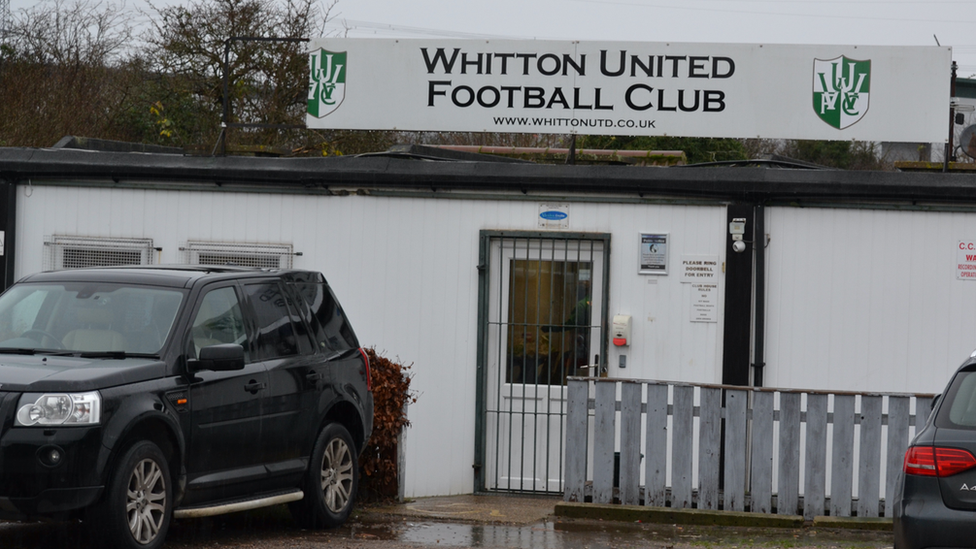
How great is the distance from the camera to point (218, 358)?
6.76m

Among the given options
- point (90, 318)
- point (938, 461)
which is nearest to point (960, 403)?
point (938, 461)

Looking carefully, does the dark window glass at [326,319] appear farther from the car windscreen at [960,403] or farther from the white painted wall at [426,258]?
the car windscreen at [960,403]

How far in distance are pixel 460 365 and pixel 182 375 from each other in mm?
4070

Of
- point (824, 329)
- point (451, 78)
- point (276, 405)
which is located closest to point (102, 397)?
point (276, 405)

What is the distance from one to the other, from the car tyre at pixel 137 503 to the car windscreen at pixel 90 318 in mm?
744

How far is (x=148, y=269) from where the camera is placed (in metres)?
7.70

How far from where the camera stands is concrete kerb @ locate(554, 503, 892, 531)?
845 cm

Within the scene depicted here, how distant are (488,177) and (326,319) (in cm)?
256

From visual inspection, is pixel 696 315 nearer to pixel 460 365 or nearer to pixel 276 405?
pixel 460 365

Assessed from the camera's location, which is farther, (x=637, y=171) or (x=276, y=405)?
(x=637, y=171)

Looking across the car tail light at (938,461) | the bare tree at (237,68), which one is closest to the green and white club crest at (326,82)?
the car tail light at (938,461)

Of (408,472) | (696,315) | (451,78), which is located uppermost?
(451,78)

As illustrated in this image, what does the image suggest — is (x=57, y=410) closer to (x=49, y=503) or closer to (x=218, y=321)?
(x=49, y=503)

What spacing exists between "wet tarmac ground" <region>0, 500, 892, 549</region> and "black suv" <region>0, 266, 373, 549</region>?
32 centimetres
